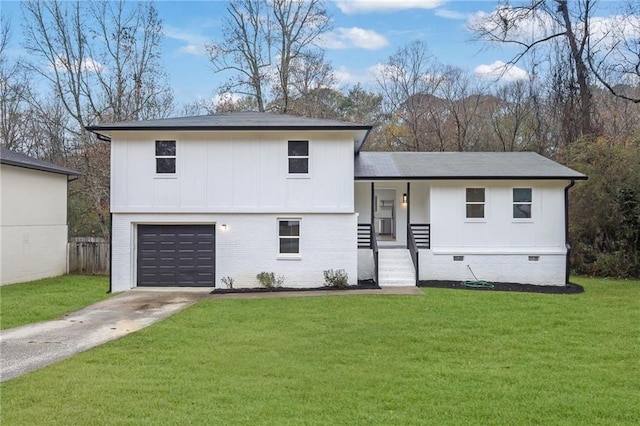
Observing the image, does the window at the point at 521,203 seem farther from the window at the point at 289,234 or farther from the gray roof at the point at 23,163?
the gray roof at the point at 23,163

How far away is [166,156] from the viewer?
45.8 feet

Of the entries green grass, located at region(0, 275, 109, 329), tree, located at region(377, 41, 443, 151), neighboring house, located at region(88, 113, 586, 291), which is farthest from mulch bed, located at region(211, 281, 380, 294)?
tree, located at region(377, 41, 443, 151)

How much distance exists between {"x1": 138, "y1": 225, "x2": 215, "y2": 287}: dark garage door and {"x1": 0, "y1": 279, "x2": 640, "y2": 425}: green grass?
4344 millimetres

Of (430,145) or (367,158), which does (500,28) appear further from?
(367,158)

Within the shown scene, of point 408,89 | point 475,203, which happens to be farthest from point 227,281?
point 408,89

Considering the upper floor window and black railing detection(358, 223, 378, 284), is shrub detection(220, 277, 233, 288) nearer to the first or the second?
black railing detection(358, 223, 378, 284)

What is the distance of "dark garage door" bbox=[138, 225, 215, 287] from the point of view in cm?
1411

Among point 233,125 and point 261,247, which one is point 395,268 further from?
point 233,125

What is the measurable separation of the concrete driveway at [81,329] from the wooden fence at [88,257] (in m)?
6.90

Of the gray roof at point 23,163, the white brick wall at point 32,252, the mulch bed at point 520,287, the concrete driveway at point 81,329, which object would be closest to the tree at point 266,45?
the gray roof at point 23,163

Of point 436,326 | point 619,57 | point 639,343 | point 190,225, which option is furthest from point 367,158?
point 619,57

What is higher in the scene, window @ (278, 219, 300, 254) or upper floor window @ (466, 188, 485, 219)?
upper floor window @ (466, 188, 485, 219)

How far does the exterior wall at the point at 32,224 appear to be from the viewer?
630 inches

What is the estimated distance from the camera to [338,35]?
2833 centimetres
